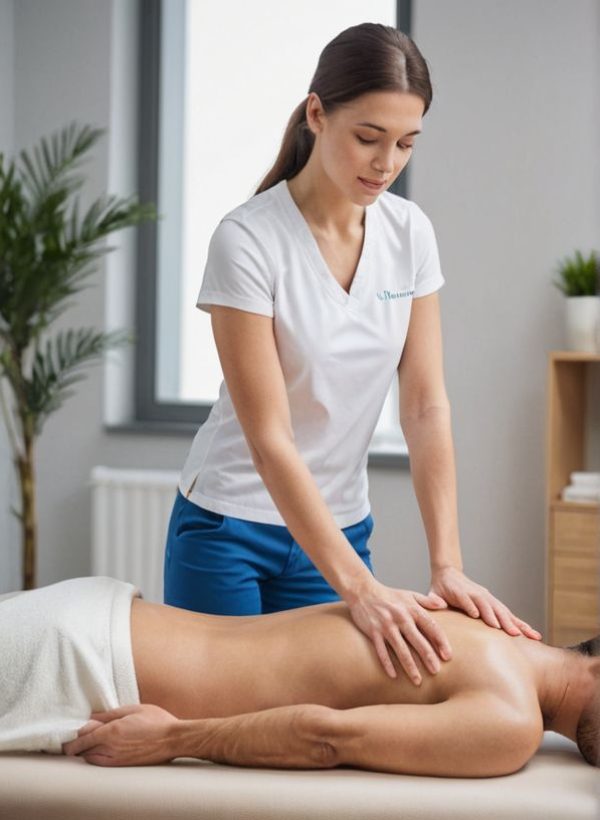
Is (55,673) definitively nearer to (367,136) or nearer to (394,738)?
(394,738)

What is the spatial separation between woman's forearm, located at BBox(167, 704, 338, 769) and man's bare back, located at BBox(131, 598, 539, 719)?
0.08 meters

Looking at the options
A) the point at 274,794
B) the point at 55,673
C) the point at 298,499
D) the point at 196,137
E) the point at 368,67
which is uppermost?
the point at 196,137

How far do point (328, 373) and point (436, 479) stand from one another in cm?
25

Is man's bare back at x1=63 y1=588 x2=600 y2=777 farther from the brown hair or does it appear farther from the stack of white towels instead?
the stack of white towels

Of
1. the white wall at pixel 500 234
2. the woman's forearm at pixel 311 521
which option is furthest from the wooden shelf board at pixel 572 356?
the woman's forearm at pixel 311 521

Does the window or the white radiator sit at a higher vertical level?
the window

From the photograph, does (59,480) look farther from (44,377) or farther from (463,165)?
(463,165)

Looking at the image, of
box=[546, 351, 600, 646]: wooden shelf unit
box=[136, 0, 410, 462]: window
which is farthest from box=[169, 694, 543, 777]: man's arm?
box=[136, 0, 410, 462]: window

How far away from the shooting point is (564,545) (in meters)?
3.34

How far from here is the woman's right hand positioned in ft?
5.11

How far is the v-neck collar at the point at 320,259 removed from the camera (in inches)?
70.2

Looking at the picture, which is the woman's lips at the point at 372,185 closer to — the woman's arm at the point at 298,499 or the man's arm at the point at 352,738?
the woman's arm at the point at 298,499

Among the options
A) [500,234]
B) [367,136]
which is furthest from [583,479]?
[367,136]

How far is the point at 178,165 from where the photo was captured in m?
4.19
